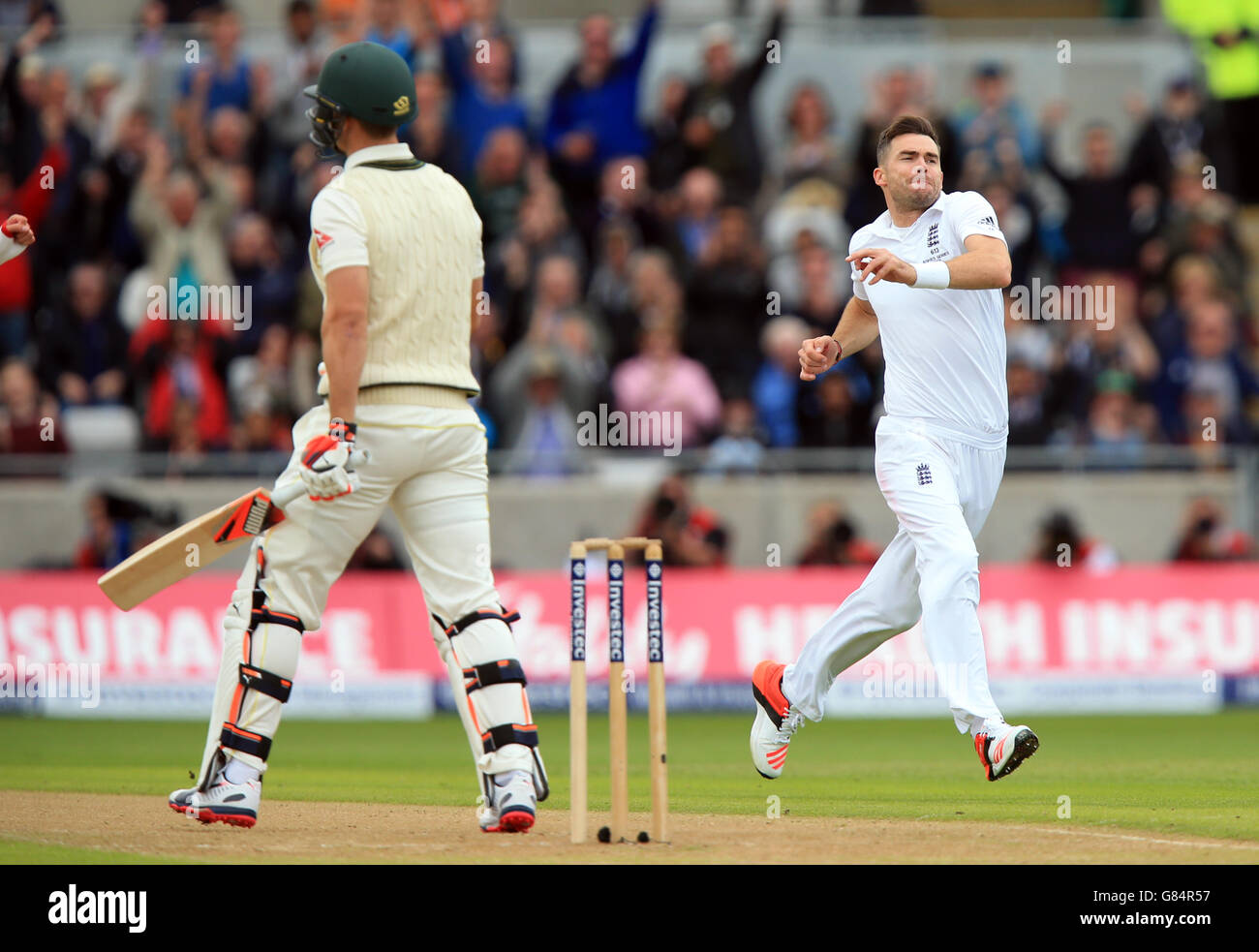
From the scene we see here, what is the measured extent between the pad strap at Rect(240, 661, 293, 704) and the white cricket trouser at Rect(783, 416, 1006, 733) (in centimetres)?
248

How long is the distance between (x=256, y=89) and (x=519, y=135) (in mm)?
2778

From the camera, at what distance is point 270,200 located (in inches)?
744

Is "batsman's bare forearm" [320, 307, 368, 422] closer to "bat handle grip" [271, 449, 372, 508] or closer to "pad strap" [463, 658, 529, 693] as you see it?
"bat handle grip" [271, 449, 372, 508]

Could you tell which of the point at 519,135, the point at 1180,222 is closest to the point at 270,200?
the point at 519,135

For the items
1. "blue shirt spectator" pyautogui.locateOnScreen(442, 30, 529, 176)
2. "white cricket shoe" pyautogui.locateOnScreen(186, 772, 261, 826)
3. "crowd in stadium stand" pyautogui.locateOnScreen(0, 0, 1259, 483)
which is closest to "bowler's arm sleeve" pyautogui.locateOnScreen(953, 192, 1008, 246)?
"white cricket shoe" pyautogui.locateOnScreen(186, 772, 261, 826)

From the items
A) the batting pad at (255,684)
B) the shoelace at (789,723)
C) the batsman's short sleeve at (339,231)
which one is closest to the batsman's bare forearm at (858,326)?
the shoelace at (789,723)

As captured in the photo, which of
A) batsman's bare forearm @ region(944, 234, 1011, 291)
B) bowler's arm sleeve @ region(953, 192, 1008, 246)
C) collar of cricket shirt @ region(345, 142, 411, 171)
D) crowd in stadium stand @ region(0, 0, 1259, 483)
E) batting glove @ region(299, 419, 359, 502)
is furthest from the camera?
crowd in stadium stand @ region(0, 0, 1259, 483)

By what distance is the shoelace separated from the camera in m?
9.34

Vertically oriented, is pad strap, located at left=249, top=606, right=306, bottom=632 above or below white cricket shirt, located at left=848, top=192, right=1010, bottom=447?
below

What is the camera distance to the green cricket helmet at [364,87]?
26.6 feet

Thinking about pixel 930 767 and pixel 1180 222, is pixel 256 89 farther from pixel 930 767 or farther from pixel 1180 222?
pixel 930 767

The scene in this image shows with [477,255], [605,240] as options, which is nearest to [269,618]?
[477,255]

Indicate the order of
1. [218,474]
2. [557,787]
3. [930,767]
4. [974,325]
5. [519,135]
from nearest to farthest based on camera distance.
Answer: [974,325] → [557,787] → [930,767] → [218,474] → [519,135]
